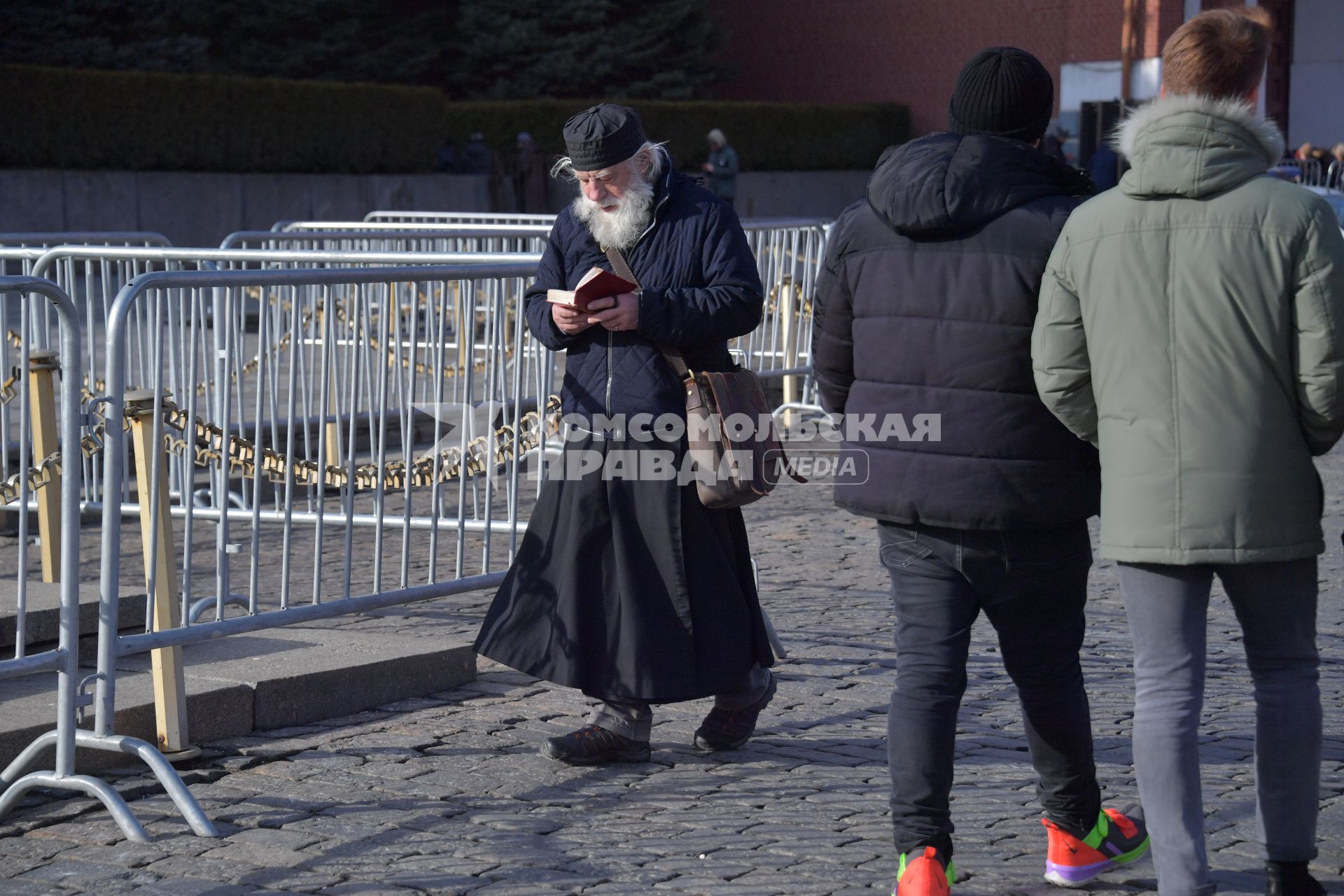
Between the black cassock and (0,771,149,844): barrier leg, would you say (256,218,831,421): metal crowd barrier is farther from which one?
(0,771,149,844): barrier leg

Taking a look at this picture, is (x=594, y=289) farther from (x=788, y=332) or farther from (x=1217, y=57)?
(x=788, y=332)

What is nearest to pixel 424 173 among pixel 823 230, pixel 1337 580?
pixel 823 230

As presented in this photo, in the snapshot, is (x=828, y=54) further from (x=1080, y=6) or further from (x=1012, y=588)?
(x=1012, y=588)

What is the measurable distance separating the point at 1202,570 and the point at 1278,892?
26.7 inches

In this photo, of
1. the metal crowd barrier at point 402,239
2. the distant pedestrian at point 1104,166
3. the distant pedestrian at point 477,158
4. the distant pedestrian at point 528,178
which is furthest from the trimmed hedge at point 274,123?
the metal crowd barrier at point 402,239

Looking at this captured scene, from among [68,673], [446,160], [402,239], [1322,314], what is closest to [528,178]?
[446,160]

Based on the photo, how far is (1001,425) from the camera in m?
3.44

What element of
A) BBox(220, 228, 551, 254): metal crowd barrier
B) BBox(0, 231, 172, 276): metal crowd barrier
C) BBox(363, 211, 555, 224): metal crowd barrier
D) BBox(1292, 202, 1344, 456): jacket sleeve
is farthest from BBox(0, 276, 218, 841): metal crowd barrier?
BBox(363, 211, 555, 224): metal crowd barrier

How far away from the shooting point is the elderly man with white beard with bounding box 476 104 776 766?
4430mm

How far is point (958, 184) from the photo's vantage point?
3383mm

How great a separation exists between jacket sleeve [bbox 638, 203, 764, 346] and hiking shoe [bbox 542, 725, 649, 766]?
3.49 ft

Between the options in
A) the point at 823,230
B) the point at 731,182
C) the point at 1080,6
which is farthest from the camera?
the point at 1080,6

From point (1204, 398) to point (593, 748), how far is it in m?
2.03

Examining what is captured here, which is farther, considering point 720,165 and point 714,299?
point 720,165
